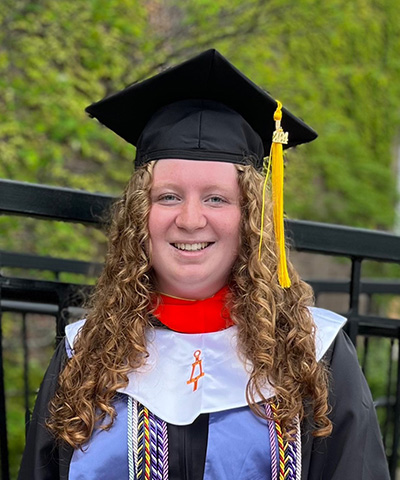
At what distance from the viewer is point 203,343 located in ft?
5.31

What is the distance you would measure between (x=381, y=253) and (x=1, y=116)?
10.1ft

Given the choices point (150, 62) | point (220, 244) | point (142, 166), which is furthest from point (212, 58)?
point (150, 62)

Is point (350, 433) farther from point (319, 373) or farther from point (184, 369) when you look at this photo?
point (184, 369)

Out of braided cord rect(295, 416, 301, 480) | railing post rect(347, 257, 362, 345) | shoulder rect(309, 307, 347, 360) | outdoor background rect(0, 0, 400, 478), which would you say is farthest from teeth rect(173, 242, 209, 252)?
outdoor background rect(0, 0, 400, 478)

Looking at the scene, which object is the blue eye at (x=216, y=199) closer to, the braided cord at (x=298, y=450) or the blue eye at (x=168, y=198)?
the blue eye at (x=168, y=198)

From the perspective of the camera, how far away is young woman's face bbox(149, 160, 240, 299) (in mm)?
1575

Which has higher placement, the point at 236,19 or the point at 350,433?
the point at 236,19

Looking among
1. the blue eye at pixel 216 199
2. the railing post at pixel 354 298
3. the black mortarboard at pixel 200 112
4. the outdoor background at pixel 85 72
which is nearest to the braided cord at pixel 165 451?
the blue eye at pixel 216 199

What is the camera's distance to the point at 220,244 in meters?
1.63

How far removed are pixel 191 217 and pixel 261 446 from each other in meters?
0.61

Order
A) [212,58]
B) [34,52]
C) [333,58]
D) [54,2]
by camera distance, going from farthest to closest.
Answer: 1. [333,58]
2. [34,52]
3. [54,2]
4. [212,58]

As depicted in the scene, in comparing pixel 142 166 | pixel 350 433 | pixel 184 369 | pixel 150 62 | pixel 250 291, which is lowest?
pixel 350 433

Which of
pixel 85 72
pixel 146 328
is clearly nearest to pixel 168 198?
pixel 146 328

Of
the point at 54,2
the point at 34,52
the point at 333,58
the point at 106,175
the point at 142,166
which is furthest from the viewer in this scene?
the point at 333,58
